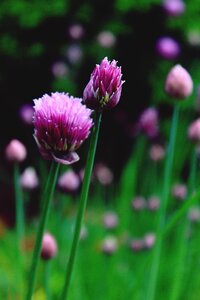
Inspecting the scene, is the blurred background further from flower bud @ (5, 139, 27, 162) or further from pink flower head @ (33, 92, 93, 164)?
pink flower head @ (33, 92, 93, 164)

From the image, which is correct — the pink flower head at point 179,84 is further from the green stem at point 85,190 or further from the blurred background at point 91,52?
the blurred background at point 91,52

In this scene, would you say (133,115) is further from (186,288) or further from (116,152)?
(186,288)

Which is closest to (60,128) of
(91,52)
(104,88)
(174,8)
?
(104,88)

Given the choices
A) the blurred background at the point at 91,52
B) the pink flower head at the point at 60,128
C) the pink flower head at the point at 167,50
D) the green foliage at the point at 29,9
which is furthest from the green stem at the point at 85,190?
the green foliage at the point at 29,9

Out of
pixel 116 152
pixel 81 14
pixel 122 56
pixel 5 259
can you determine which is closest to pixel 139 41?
pixel 122 56

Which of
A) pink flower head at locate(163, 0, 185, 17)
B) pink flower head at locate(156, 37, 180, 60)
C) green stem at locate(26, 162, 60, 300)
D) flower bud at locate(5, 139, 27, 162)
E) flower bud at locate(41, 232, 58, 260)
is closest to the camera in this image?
green stem at locate(26, 162, 60, 300)

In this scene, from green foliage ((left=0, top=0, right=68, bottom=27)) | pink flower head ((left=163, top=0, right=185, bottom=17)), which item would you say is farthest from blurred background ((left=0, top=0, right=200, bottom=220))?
pink flower head ((left=163, top=0, right=185, bottom=17))
